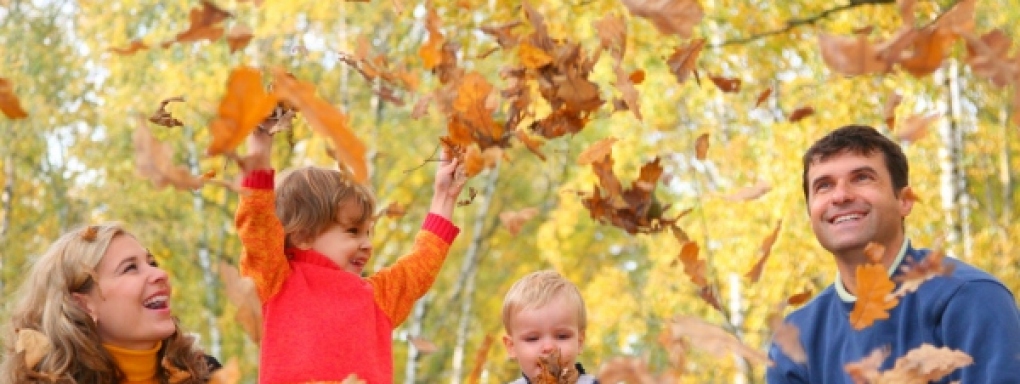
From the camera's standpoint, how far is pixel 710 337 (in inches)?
89.3

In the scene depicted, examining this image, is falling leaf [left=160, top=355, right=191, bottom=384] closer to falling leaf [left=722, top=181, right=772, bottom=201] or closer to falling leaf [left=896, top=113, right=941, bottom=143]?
falling leaf [left=722, top=181, right=772, bottom=201]

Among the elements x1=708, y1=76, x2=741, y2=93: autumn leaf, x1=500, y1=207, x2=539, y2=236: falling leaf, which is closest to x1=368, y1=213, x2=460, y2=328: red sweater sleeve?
x1=500, y1=207, x2=539, y2=236: falling leaf

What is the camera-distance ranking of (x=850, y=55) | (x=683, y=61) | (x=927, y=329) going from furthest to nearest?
(x=927, y=329), (x=683, y=61), (x=850, y=55)

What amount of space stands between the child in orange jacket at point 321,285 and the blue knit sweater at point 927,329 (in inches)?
37.7

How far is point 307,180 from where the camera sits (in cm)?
325

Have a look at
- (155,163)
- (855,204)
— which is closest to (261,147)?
(155,163)

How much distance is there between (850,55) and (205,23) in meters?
1.13

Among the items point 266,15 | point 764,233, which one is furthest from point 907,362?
point 266,15

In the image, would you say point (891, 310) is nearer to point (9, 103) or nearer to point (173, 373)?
point (173, 373)

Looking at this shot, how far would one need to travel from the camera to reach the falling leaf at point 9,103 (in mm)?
2363

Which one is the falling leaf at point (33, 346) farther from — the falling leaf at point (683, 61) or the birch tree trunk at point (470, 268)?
the birch tree trunk at point (470, 268)

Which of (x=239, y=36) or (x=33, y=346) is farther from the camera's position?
(x=33, y=346)

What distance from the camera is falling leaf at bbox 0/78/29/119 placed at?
93.0 inches

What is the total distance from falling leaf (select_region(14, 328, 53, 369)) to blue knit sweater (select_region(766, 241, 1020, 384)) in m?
1.67
